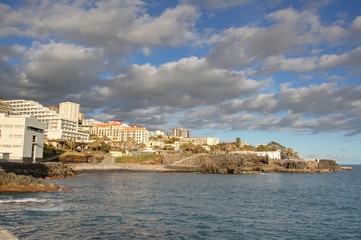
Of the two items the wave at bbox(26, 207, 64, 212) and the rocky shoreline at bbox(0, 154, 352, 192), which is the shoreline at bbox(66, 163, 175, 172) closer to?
the rocky shoreline at bbox(0, 154, 352, 192)

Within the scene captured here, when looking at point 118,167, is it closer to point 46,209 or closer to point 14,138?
point 14,138

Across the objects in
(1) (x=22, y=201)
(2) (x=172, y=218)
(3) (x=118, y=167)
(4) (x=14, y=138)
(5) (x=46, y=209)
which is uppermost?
(4) (x=14, y=138)

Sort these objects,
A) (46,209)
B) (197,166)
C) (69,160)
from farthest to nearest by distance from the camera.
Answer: (197,166), (69,160), (46,209)

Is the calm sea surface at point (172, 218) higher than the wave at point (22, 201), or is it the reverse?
the wave at point (22, 201)

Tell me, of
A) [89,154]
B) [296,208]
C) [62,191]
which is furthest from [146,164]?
[296,208]

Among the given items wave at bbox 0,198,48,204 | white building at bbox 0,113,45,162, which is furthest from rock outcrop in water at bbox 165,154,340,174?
wave at bbox 0,198,48,204

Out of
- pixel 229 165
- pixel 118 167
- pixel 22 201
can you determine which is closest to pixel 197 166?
pixel 229 165

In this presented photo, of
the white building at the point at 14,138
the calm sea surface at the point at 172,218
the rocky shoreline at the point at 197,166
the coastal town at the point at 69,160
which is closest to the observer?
the calm sea surface at the point at 172,218

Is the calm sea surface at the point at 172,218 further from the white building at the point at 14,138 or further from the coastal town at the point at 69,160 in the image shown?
the white building at the point at 14,138

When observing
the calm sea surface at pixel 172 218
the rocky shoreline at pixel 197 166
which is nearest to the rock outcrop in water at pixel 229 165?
the rocky shoreline at pixel 197 166

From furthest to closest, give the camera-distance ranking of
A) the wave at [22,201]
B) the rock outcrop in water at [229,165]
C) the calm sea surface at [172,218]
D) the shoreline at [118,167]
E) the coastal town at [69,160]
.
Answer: the rock outcrop in water at [229,165] → the shoreline at [118,167] → the coastal town at [69,160] → the wave at [22,201] → the calm sea surface at [172,218]

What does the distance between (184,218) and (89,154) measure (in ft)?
392

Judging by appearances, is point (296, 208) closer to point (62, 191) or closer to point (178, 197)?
point (178, 197)

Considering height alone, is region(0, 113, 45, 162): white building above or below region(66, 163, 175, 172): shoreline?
above
